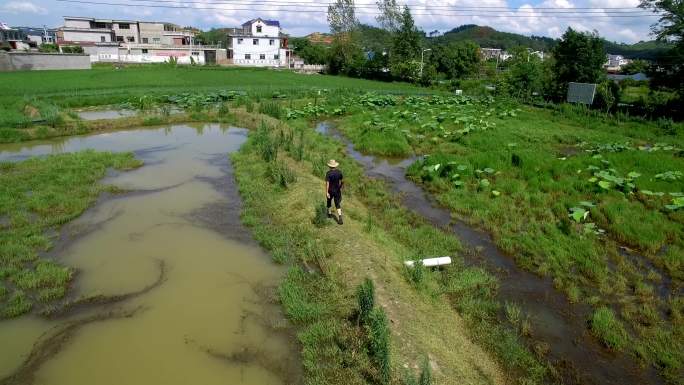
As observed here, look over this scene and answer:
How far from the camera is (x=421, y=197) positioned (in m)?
13.0

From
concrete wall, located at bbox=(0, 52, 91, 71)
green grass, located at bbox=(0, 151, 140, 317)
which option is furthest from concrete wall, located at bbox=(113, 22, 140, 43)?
green grass, located at bbox=(0, 151, 140, 317)

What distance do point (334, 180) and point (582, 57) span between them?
31916 mm

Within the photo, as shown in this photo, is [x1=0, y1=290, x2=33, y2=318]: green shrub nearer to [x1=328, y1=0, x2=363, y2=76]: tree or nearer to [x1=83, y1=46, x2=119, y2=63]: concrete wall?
[x1=328, y1=0, x2=363, y2=76]: tree

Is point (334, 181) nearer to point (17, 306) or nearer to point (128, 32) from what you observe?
point (17, 306)

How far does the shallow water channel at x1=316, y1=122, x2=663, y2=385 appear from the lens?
19.4 ft

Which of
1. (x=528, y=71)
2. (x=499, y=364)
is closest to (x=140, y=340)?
(x=499, y=364)

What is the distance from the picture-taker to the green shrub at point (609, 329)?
6.42m

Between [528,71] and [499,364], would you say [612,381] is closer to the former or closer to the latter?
[499,364]

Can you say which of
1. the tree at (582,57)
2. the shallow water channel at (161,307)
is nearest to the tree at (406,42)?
the tree at (582,57)

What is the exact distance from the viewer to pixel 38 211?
1077cm

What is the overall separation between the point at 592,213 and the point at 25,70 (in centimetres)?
5630

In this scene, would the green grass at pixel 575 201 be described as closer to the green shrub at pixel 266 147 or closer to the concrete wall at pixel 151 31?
the green shrub at pixel 266 147

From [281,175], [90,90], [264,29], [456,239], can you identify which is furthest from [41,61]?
[456,239]

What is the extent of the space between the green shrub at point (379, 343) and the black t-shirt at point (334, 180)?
3.85 metres
